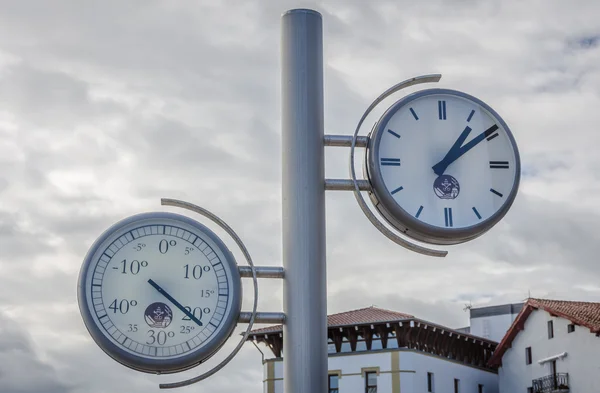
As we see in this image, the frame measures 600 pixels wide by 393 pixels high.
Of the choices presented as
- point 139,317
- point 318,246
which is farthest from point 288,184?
point 139,317

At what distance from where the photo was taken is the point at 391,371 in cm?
5291

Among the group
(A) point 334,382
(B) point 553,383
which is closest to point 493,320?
(B) point 553,383

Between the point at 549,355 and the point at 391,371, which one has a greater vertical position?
the point at 549,355

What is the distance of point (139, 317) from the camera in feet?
16.4

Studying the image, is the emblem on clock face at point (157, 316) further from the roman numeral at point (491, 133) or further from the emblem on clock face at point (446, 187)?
the roman numeral at point (491, 133)

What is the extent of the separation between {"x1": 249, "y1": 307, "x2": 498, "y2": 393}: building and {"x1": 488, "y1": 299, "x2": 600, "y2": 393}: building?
2850 millimetres

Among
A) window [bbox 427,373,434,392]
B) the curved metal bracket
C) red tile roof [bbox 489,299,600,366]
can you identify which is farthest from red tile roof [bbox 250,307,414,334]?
the curved metal bracket

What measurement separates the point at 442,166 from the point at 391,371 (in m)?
48.6

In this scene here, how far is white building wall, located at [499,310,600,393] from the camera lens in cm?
4772

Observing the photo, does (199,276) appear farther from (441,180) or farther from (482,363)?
(482,363)

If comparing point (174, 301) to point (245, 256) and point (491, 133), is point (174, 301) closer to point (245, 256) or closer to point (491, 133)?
point (245, 256)

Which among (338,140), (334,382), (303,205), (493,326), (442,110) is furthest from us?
(493,326)

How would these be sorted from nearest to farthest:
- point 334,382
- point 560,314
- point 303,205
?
point 303,205, point 560,314, point 334,382

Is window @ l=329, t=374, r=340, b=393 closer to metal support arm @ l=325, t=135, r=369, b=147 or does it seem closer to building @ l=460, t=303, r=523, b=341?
building @ l=460, t=303, r=523, b=341
